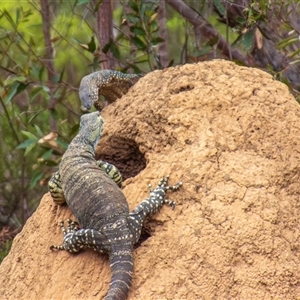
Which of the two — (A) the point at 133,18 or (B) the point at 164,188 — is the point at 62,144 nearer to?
(A) the point at 133,18

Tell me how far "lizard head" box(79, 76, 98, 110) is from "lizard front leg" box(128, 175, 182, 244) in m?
2.02

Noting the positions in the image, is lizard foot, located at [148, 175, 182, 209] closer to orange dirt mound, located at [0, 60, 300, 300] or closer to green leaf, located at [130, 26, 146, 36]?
orange dirt mound, located at [0, 60, 300, 300]

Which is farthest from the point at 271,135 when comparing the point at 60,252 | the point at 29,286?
the point at 29,286

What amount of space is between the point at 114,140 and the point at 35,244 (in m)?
1.13

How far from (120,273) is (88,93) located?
278 centimetres

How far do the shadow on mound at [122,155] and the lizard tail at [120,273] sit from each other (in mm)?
1365

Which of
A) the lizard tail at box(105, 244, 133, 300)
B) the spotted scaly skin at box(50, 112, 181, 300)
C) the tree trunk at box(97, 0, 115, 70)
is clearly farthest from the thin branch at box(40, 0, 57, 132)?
the lizard tail at box(105, 244, 133, 300)

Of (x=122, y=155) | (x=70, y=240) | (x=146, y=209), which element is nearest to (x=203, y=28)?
(x=122, y=155)

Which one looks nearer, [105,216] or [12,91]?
[105,216]

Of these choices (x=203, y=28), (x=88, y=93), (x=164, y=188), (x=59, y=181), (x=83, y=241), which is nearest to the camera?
(x=83, y=241)

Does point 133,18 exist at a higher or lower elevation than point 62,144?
higher

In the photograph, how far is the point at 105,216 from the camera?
525 centimetres

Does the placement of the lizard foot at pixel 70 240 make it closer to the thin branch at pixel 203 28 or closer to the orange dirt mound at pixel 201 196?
the orange dirt mound at pixel 201 196

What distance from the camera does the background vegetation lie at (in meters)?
8.67
